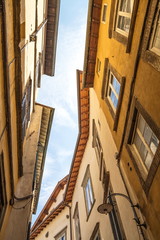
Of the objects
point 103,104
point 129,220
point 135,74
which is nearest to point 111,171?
point 129,220

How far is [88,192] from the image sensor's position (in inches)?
567

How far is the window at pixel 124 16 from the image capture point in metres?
8.36

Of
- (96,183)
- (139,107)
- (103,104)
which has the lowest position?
(96,183)

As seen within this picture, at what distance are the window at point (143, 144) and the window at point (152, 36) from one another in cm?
127

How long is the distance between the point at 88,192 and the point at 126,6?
398 inches

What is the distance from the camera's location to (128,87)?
7738 mm

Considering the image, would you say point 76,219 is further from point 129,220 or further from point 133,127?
point 133,127

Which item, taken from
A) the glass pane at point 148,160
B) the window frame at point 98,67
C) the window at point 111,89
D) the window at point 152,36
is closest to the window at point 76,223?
the window at point 111,89

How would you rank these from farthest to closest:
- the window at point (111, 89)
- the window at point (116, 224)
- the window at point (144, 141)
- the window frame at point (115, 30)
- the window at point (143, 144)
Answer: the window at point (111, 89), the window at point (116, 224), the window frame at point (115, 30), the window at point (144, 141), the window at point (143, 144)

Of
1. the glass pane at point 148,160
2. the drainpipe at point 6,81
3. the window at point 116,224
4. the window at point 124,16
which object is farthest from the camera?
the window at point 124,16

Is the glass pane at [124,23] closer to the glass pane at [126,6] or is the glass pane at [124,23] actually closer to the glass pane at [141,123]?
the glass pane at [126,6]

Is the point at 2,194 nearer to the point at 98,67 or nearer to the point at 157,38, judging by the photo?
the point at 157,38

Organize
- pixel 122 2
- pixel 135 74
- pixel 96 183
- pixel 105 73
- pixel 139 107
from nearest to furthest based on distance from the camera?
1. pixel 139 107
2. pixel 135 74
3. pixel 122 2
4. pixel 105 73
5. pixel 96 183

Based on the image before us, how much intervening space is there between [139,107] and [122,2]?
480 centimetres
